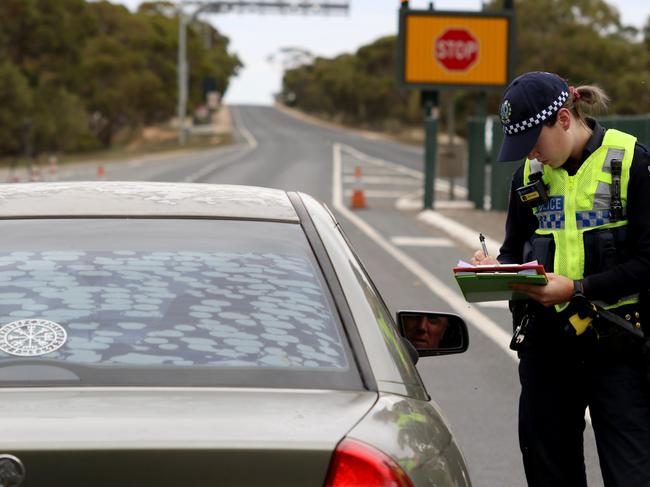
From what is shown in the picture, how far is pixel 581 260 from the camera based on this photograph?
4.17 metres

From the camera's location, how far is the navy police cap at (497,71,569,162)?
4.05 metres

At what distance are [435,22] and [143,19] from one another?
6951 cm

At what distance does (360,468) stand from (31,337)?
91 cm

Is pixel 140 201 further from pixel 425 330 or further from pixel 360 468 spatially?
pixel 360 468

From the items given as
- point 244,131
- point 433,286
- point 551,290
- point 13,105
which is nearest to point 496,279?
point 551,290

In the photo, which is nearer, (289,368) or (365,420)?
(365,420)

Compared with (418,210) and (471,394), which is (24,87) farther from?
→ (471,394)

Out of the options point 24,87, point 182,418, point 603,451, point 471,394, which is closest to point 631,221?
point 603,451

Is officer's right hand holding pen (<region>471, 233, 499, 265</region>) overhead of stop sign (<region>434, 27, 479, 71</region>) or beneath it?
overhead

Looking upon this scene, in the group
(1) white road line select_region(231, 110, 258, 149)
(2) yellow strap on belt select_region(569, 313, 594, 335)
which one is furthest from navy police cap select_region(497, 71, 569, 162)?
(1) white road line select_region(231, 110, 258, 149)

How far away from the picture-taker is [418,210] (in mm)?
26438

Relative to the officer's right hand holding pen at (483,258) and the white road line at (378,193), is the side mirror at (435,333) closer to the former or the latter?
the officer's right hand holding pen at (483,258)

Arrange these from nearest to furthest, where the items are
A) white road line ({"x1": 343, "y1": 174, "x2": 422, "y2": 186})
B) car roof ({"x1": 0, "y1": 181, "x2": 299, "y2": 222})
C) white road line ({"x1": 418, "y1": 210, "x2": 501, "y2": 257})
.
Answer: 1. car roof ({"x1": 0, "y1": 181, "x2": 299, "y2": 222})
2. white road line ({"x1": 418, "y1": 210, "x2": 501, "y2": 257})
3. white road line ({"x1": 343, "y1": 174, "x2": 422, "y2": 186})

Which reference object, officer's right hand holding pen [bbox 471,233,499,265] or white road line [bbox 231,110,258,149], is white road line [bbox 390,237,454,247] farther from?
white road line [bbox 231,110,258,149]
